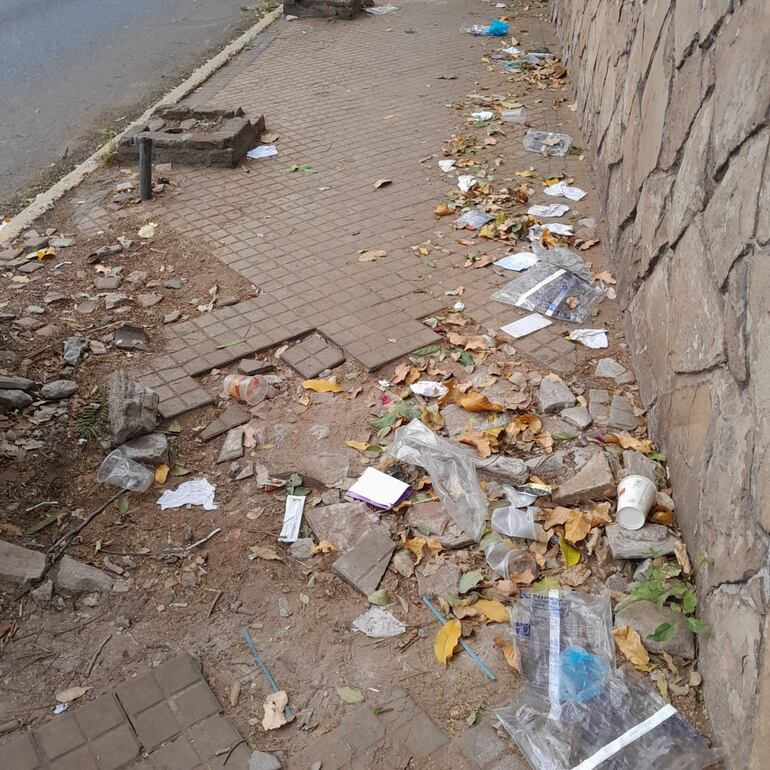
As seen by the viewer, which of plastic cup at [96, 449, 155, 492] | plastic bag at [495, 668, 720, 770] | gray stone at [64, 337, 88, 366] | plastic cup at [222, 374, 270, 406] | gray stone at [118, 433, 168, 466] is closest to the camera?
plastic bag at [495, 668, 720, 770]

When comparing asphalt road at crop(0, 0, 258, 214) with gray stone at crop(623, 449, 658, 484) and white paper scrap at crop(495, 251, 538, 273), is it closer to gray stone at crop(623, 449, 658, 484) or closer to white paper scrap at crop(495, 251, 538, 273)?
white paper scrap at crop(495, 251, 538, 273)

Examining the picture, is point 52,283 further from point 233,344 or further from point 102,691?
point 102,691

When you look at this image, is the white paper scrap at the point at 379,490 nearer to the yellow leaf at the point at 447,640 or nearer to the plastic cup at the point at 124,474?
the yellow leaf at the point at 447,640

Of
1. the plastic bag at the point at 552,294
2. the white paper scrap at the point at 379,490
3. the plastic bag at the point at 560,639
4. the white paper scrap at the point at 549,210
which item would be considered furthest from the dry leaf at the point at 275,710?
the white paper scrap at the point at 549,210

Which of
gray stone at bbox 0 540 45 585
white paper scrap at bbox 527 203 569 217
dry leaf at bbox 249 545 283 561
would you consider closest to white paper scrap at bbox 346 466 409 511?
dry leaf at bbox 249 545 283 561

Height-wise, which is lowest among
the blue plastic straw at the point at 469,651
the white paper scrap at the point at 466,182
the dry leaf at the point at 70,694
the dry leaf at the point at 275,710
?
the dry leaf at the point at 70,694

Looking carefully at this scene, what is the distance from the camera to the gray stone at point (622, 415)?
3674 mm

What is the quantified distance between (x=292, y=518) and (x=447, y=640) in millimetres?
908

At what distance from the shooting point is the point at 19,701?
103 inches

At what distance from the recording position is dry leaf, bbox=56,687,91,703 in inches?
104

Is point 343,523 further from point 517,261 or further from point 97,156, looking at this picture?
point 97,156

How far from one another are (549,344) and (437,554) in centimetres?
167

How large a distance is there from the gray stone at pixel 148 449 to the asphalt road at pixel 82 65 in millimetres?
3510

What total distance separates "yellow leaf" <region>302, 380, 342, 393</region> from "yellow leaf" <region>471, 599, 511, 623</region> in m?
1.54
